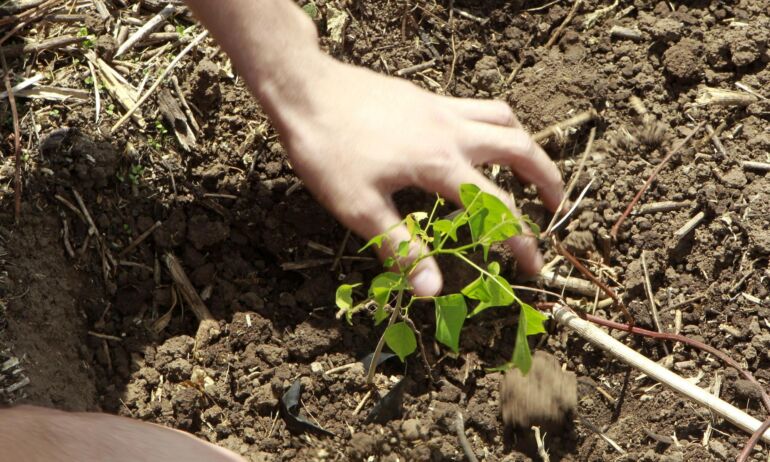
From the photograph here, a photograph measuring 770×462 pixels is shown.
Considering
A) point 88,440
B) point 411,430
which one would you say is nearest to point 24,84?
point 88,440

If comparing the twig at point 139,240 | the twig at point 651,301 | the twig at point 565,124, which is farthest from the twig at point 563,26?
the twig at point 139,240

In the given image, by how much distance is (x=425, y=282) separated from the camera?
214 cm

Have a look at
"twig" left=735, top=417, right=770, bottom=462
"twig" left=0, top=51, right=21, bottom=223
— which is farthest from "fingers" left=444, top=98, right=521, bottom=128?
"twig" left=0, top=51, right=21, bottom=223

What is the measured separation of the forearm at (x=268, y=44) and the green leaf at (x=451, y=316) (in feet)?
2.23

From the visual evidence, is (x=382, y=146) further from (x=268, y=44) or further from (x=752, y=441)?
(x=752, y=441)

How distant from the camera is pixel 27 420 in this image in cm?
184

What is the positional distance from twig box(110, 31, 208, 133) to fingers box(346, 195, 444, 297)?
787mm

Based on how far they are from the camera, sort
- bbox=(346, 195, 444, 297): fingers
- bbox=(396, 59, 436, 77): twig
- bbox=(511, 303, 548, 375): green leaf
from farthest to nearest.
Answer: bbox=(396, 59, 436, 77): twig < bbox=(346, 195, 444, 297): fingers < bbox=(511, 303, 548, 375): green leaf

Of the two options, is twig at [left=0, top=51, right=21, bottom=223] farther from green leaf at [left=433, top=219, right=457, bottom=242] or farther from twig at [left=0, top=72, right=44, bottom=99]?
green leaf at [left=433, top=219, right=457, bottom=242]

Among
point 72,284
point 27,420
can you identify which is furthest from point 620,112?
point 27,420

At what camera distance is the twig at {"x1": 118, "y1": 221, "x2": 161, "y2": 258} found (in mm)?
2404

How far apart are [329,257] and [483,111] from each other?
2.08 feet

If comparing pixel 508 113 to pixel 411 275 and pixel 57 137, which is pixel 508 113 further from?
pixel 57 137

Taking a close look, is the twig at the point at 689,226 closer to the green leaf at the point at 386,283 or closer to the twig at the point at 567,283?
the twig at the point at 567,283
